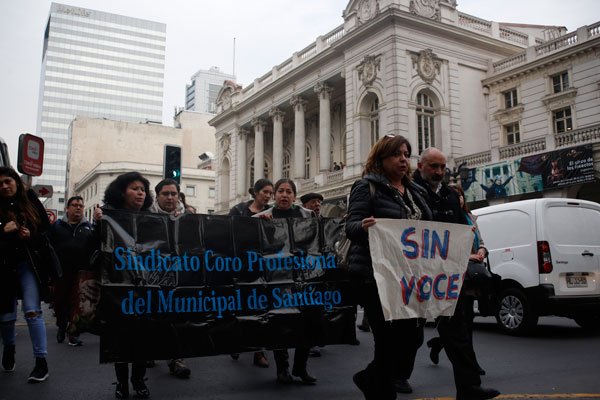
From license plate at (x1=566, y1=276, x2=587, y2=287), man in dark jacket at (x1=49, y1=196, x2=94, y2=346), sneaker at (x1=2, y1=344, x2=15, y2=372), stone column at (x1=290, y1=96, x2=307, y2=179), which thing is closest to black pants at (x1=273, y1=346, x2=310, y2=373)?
sneaker at (x1=2, y1=344, x2=15, y2=372)

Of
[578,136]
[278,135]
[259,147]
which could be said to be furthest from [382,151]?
[259,147]

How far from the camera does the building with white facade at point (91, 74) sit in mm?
122250

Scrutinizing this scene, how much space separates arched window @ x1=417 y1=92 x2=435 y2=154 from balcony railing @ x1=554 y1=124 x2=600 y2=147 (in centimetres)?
666

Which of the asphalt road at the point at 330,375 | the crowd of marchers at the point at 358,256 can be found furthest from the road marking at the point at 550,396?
the crowd of marchers at the point at 358,256

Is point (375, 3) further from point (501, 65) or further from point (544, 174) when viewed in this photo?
point (544, 174)

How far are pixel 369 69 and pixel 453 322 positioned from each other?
26.1 meters

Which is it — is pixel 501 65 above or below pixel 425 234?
above

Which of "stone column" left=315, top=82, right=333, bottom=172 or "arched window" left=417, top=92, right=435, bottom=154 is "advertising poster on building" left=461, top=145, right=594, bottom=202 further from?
"stone column" left=315, top=82, right=333, bottom=172

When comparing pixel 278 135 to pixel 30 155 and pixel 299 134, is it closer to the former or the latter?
pixel 299 134

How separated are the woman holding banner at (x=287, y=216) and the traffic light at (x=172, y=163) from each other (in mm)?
6198

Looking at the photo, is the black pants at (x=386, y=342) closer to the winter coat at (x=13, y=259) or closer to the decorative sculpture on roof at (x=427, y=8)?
the winter coat at (x=13, y=259)

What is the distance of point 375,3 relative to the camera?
29.0 meters

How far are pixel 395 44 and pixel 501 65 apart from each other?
6576 mm

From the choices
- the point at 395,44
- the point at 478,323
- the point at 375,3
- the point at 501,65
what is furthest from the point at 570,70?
the point at 478,323
